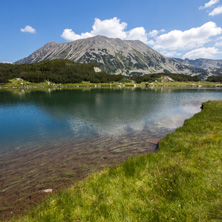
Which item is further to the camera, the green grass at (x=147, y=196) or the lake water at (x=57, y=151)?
the lake water at (x=57, y=151)

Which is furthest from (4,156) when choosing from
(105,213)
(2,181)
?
(105,213)

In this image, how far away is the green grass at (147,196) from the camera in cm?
632

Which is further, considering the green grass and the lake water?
the lake water

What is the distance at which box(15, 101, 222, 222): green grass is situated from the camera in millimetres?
6319

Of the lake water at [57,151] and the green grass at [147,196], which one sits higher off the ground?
the green grass at [147,196]

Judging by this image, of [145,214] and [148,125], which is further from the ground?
[145,214]

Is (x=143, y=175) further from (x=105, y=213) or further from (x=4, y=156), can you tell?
(x=4, y=156)

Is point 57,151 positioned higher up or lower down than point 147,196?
lower down

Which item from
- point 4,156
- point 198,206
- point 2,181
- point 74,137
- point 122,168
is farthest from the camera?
point 74,137

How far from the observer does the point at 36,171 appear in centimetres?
1451

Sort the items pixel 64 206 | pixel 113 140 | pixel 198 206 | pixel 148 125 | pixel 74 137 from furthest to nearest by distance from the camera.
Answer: pixel 148 125 → pixel 74 137 → pixel 113 140 → pixel 64 206 → pixel 198 206

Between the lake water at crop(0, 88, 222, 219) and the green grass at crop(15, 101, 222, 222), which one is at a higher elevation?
the green grass at crop(15, 101, 222, 222)

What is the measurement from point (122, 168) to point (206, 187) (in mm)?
5554

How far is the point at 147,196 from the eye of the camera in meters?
7.62
